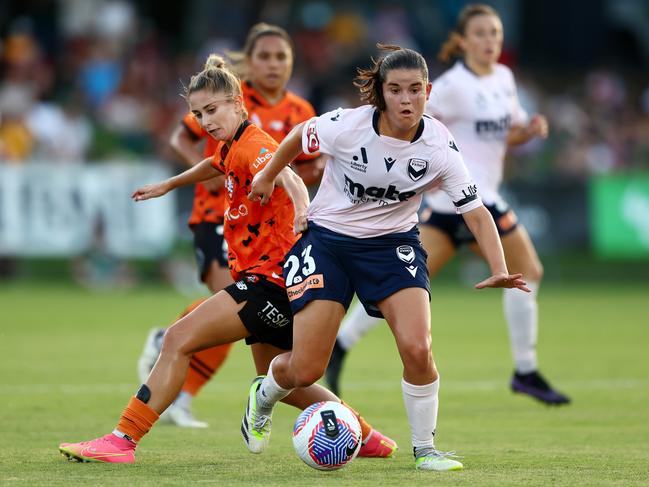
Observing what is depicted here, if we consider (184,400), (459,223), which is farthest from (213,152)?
(459,223)

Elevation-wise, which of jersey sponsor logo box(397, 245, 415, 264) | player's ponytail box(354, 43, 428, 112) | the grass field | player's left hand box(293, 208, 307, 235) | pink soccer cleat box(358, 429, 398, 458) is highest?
player's ponytail box(354, 43, 428, 112)

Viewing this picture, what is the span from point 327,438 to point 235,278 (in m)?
1.12

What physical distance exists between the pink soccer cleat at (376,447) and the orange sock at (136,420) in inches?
46.5

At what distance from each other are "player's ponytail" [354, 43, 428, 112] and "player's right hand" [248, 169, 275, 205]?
66cm

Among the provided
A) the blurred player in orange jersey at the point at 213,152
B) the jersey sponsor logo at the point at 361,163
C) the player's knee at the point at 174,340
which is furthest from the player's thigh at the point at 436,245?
the player's knee at the point at 174,340

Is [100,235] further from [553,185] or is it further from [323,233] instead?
[323,233]

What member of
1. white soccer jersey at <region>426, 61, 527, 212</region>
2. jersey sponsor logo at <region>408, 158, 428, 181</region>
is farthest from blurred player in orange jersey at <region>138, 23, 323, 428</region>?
jersey sponsor logo at <region>408, 158, 428, 181</region>

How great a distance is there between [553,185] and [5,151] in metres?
8.52

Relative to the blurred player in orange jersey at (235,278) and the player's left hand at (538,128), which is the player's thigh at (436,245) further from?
the blurred player in orange jersey at (235,278)

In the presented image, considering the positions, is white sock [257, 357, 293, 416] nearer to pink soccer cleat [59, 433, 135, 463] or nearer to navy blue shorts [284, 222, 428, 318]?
navy blue shorts [284, 222, 428, 318]

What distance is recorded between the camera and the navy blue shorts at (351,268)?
633cm

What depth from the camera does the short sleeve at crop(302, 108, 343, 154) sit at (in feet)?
20.8

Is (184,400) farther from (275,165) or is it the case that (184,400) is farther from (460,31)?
(460,31)

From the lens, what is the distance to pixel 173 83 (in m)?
22.1
